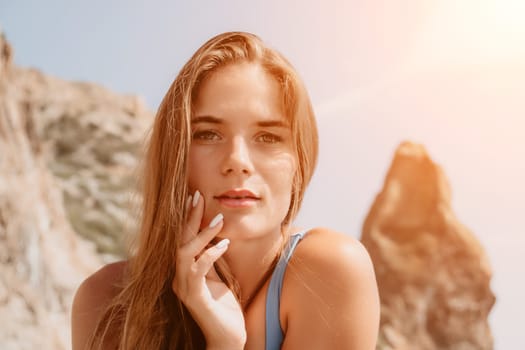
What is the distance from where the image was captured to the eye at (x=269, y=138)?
1805mm

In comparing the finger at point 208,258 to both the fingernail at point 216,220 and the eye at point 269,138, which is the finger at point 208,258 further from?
the eye at point 269,138

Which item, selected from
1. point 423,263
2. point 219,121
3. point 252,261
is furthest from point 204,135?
point 423,263

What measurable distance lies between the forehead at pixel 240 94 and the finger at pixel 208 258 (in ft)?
1.32

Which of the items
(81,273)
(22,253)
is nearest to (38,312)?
(22,253)

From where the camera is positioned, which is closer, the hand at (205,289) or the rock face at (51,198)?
the hand at (205,289)

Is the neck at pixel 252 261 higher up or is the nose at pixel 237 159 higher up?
the nose at pixel 237 159

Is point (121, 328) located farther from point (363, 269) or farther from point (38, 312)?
point (38, 312)

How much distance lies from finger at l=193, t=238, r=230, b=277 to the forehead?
402 millimetres

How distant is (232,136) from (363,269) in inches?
23.5

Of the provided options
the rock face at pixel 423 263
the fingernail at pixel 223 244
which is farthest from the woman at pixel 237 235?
the rock face at pixel 423 263

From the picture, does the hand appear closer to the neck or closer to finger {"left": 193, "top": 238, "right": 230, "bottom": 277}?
finger {"left": 193, "top": 238, "right": 230, "bottom": 277}

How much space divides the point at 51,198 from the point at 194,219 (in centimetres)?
999

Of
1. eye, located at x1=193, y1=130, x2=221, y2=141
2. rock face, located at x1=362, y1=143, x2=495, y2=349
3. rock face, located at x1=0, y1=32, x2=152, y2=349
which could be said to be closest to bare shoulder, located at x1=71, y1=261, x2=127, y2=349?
rock face, located at x1=0, y1=32, x2=152, y2=349

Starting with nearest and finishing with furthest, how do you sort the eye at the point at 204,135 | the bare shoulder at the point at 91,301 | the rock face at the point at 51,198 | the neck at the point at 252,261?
the eye at the point at 204,135, the neck at the point at 252,261, the bare shoulder at the point at 91,301, the rock face at the point at 51,198
